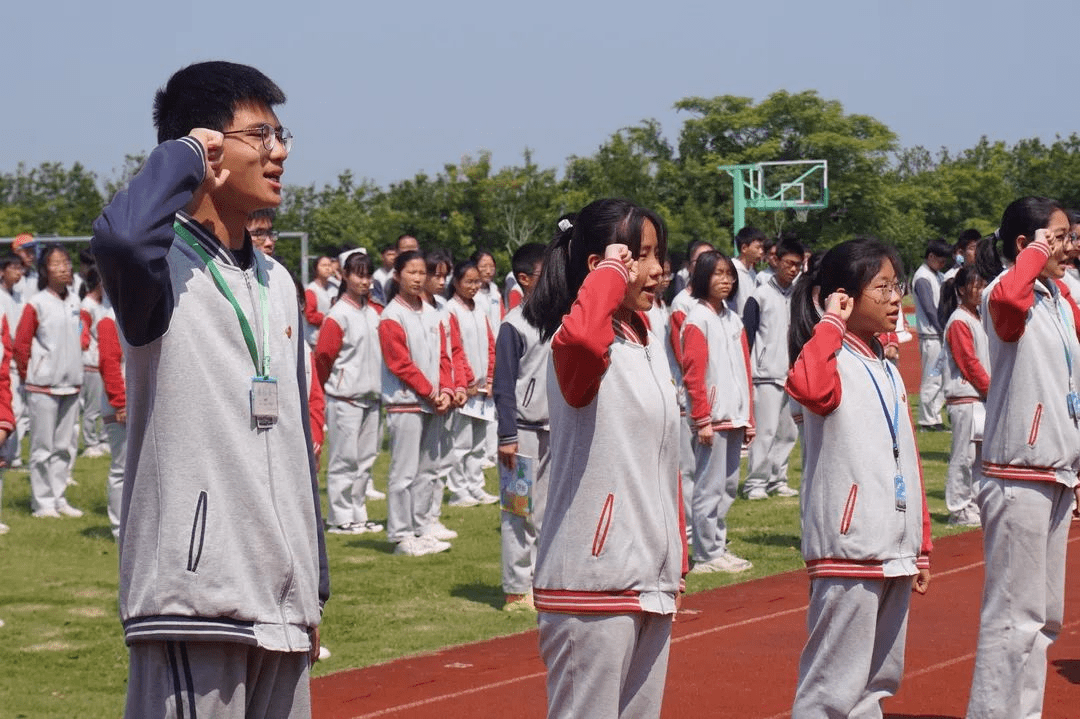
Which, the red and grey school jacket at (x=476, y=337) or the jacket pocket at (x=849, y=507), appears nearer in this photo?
the jacket pocket at (x=849, y=507)

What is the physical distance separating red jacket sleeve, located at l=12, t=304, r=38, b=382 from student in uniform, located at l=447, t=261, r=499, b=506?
11.7 feet

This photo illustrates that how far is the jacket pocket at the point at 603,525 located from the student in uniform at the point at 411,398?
22.6 ft

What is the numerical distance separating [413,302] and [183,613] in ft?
28.2

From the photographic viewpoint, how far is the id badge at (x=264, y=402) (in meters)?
3.46

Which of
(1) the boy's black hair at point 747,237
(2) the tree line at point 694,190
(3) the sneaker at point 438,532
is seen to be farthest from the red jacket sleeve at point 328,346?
(2) the tree line at point 694,190

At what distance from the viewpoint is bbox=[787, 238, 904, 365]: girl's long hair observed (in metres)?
5.79

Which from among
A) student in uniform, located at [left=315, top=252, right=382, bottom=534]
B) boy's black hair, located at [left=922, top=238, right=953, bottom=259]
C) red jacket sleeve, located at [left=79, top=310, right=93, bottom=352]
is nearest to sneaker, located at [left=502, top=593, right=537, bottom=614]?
student in uniform, located at [left=315, top=252, right=382, bottom=534]

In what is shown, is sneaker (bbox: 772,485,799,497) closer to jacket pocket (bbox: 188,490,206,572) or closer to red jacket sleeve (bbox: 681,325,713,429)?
red jacket sleeve (bbox: 681,325,713,429)

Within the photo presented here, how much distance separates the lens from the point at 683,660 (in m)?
8.33

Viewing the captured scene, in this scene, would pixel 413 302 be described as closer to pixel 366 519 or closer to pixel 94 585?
pixel 366 519

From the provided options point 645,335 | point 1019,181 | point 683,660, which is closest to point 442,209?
point 1019,181

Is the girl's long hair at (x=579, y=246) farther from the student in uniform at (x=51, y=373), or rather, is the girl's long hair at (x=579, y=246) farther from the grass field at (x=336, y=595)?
the student in uniform at (x=51, y=373)

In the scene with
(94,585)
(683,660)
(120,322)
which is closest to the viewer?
(120,322)

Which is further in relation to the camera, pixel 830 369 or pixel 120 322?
pixel 830 369
